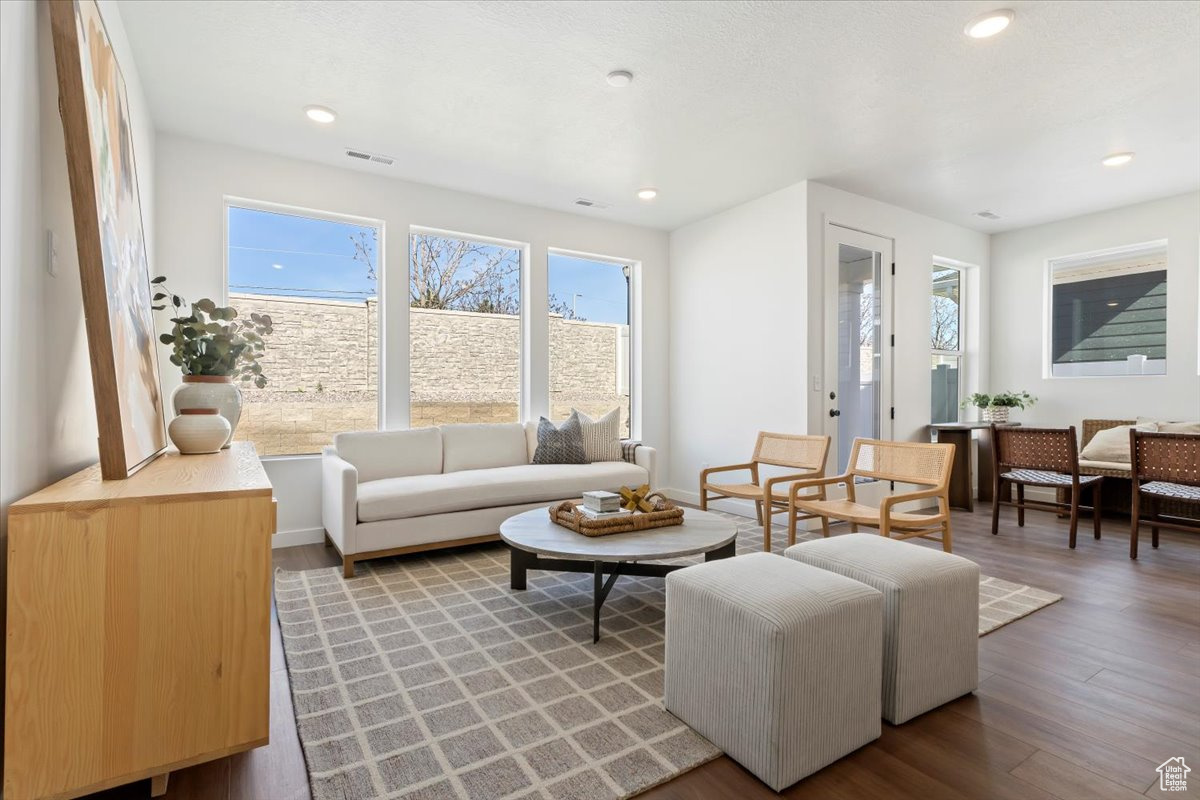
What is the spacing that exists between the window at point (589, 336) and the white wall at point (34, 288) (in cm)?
366

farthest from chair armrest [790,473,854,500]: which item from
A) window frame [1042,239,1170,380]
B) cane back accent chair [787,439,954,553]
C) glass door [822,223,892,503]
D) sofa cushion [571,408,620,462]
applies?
window frame [1042,239,1170,380]

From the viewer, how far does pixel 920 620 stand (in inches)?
71.6

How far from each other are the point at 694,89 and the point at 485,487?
2.65 metres

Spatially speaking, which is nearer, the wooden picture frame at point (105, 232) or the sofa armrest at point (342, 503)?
the wooden picture frame at point (105, 232)

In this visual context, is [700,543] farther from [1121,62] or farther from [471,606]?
[1121,62]

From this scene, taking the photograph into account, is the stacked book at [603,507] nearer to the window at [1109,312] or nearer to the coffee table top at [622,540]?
the coffee table top at [622,540]

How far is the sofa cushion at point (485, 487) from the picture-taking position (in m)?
3.42

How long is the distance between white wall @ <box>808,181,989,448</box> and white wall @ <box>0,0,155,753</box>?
4.19 metres

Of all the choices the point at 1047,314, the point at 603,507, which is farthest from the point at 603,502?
the point at 1047,314

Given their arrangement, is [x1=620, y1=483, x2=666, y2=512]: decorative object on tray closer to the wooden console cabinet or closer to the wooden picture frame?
the wooden console cabinet

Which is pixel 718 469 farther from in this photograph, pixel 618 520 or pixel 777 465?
pixel 618 520

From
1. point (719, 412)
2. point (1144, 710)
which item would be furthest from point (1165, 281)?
point (1144, 710)

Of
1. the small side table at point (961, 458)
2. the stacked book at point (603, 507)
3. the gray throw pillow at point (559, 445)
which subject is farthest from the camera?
the small side table at point (961, 458)

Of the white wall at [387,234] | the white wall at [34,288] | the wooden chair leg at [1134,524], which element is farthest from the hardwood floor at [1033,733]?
the white wall at [387,234]
